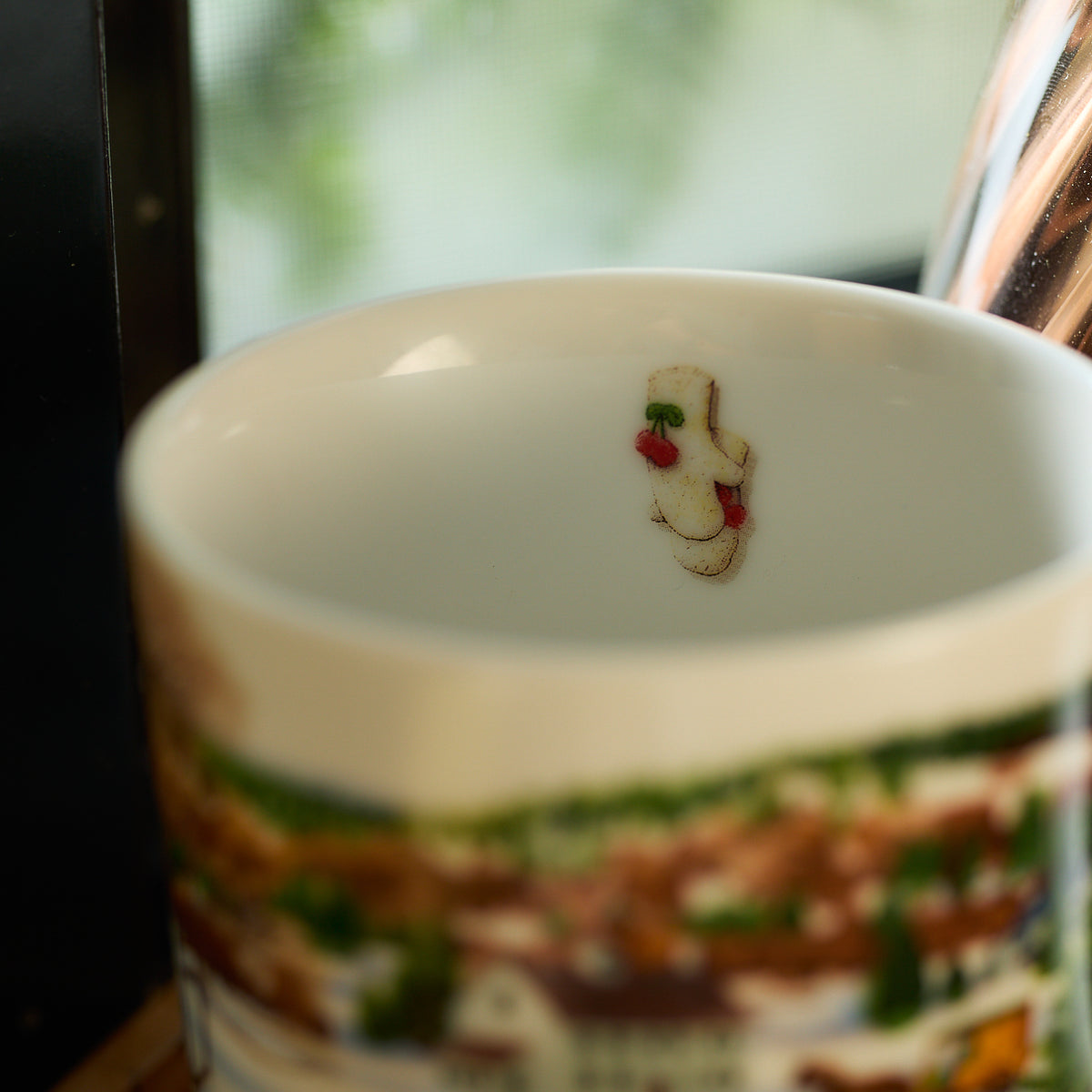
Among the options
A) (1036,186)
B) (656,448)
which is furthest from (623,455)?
(1036,186)

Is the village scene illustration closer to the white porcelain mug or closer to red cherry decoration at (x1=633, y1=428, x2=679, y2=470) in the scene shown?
the white porcelain mug

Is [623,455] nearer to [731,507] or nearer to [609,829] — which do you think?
[731,507]

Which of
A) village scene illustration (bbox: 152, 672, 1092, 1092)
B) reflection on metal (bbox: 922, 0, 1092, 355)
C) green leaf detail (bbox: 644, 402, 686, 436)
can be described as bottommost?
village scene illustration (bbox: 152, 672, 1092, 1092)

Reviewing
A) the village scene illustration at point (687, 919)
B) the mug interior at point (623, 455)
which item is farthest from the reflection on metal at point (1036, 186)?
the village scene illustration at point (687, 919)

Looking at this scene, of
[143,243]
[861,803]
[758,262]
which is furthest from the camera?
[758,262]

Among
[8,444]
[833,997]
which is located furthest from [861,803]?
[8,444]

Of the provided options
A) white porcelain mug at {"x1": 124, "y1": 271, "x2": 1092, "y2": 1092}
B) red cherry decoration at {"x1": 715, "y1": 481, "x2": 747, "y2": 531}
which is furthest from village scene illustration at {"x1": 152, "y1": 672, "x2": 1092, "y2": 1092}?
red cherry decoration at {"x1": 715, "y1": 481, "x2": 747, "y2": 531}

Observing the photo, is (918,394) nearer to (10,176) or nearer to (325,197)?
(10,176)
